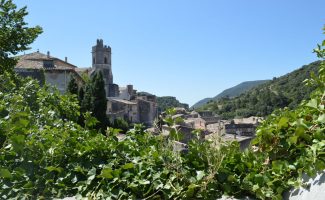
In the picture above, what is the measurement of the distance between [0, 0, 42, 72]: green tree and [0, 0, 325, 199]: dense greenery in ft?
27.6

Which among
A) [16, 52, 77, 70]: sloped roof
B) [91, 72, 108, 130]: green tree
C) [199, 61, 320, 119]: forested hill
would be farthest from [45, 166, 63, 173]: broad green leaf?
[199, 61, 320, 119]: forested hill

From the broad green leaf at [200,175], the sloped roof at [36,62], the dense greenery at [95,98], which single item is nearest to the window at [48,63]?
the sloped roof at [36,62]

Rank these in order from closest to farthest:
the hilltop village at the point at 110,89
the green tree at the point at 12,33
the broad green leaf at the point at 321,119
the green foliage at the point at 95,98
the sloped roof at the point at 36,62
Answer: the broad green leaf at the point at 321,119 → the green tree at the point at 12,33 → the green foliage at the point at 95,98 → the sloped roof at the point at 36,62 → the hilltop village at the point at 110,89

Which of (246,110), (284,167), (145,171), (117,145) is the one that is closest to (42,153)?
(117,145)

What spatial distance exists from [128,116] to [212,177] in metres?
66.3

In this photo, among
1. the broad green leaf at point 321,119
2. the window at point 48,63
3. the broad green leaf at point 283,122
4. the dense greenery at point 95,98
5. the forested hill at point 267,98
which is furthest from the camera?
the forested hill at point 267,98

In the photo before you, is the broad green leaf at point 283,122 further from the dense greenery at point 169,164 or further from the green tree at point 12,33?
the green tree at point 12,33

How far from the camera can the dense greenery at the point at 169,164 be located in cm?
195

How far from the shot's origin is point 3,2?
10.3 meters

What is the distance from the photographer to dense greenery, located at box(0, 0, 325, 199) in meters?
1.95

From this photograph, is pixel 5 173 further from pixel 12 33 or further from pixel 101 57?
pixel 101 57

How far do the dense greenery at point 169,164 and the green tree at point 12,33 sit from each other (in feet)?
27.6

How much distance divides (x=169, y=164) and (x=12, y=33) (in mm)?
9497

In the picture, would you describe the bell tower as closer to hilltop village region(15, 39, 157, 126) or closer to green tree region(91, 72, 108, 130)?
hilltop village region(15, 39, 157, 126)
